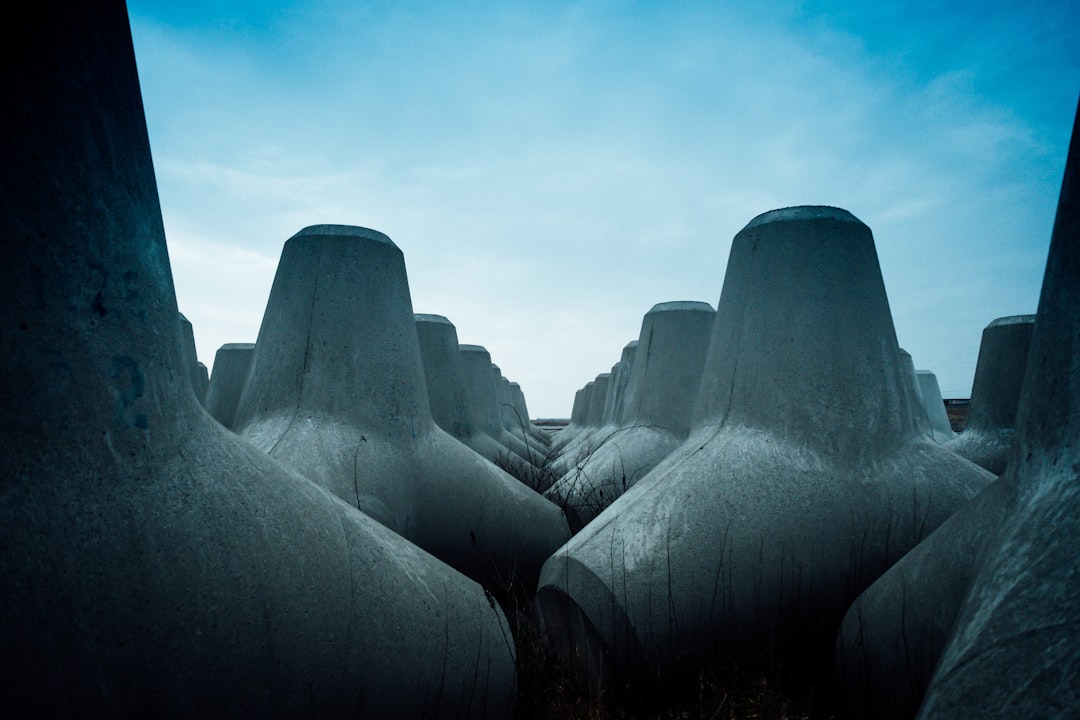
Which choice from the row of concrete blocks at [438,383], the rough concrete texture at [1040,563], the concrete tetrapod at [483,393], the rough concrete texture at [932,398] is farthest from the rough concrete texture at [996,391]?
the concrete tetrapod at [483,393]

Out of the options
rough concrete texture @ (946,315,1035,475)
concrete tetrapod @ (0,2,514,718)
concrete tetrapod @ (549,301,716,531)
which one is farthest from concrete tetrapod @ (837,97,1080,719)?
rough concrete texture @ (946,315,1035,475)

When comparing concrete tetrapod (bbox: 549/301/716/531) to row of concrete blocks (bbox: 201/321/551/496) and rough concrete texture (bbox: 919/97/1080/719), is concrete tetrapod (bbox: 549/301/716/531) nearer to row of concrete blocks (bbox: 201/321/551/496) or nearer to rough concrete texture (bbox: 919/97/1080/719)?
row of concrete blocks (bbox: 201/321/551/496)

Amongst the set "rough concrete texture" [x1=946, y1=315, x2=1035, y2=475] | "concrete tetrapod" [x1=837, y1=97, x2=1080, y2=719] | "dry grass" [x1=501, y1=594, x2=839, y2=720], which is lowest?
"dry grass" [x1=501, y1=594, x2=839, y2=720]

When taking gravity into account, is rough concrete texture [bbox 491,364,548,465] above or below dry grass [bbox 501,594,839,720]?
above

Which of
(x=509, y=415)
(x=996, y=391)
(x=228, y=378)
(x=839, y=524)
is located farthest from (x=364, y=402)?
(x=509, y=415)

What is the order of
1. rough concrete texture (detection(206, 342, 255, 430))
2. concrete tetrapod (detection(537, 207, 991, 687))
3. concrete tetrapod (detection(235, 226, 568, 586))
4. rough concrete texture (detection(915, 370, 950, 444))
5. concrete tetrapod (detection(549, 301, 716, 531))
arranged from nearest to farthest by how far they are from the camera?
concrete tetrapod (detection(537, 207, 991, 687)) → concrete tetrapod (detection(235, 226, 568, 586)) → concrete tetrapod (detection(549, 301, 716, 531)) → rough concrete texture (detection(206, 342, 255, 430)) → rough concrete texture (detection(915, 370, 950, 444))

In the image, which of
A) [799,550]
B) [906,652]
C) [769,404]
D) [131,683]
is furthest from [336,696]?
[769,404]

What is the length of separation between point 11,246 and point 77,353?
25 cm

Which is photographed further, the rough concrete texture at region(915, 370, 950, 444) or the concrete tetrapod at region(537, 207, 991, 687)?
the rough concrete texture at region(915, 370, 950, 444)

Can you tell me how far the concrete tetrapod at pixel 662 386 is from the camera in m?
6.20

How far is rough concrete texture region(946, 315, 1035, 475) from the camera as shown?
19.8 ft

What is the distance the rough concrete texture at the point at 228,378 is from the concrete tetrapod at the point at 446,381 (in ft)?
5.72

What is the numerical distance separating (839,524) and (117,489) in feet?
8.96

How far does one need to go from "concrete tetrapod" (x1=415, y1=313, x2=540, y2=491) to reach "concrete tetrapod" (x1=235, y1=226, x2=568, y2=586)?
2723mm
